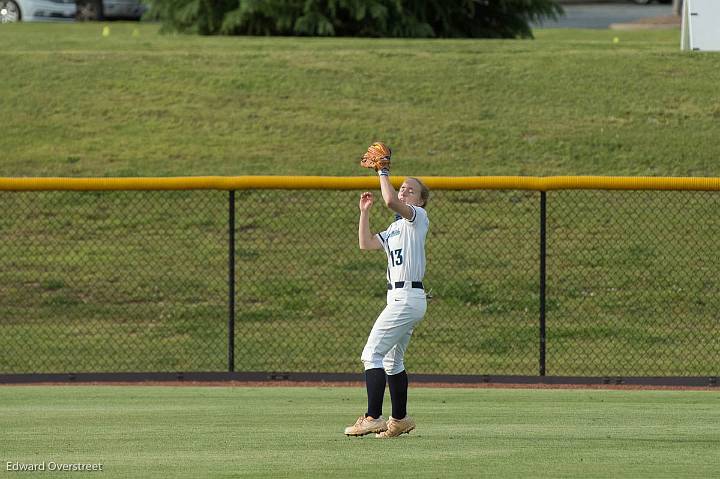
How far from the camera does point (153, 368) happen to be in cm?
1257

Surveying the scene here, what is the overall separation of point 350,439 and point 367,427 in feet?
0.50

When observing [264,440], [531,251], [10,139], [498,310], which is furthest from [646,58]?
[264,440]

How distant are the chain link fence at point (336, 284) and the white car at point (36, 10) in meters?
17.7

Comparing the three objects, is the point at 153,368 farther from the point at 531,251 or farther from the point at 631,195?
the point at 631,195

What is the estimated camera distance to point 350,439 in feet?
25.9

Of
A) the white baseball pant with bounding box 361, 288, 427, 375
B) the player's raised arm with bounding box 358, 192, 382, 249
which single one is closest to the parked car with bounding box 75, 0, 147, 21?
the player's raised arm with bounding box 358, 192, 382, 249

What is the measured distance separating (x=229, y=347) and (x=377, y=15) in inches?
497

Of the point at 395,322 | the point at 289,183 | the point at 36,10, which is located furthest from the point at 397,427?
the point at 36,10

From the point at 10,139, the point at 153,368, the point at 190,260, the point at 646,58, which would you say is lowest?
the point at 153,368

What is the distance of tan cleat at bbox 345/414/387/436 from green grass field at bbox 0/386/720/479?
0.22ft

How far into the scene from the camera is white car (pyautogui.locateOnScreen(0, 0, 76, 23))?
3253cm

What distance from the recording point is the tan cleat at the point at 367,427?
7.81 m

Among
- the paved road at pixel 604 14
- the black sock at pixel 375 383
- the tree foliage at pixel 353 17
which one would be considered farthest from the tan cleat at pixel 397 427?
the paved road at pixel 604 14

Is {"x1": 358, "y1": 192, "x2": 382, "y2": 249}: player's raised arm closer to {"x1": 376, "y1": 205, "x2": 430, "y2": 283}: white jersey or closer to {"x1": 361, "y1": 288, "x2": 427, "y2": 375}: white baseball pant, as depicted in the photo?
{"x1": 376, "y1": 205, "x2": 430, "y2": 283}: white jersey
